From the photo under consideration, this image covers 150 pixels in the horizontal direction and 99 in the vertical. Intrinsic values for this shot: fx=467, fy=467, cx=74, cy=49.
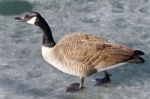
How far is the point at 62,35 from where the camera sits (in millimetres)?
7191

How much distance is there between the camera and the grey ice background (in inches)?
235

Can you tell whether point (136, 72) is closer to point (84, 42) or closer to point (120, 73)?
point (120, 73)

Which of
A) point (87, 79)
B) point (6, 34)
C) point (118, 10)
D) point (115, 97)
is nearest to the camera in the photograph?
point (115, 97)

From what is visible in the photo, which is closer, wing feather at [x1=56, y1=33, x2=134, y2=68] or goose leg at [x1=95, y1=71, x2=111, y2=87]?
wing feather at [x1=56, y1=33, x2=134, y2=68]

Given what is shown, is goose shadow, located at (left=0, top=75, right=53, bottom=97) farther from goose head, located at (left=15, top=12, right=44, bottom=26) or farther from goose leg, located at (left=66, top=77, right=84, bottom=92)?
goose head, located at (left=15, top=12, right=44, bottom=26)

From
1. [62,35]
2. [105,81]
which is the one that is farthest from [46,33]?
[62,35]

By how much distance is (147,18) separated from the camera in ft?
24.9

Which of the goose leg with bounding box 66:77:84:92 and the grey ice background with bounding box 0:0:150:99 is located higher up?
the grey ice background with bounding box 0:0:150:99

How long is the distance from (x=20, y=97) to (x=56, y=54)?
0.71m

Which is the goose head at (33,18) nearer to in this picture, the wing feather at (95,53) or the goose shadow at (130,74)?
the wing feather at (95,53)

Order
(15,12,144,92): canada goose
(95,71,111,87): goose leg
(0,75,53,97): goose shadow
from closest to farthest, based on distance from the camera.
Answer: (15,12,144,92): canada goose < (0,75,53,97): goose shadow < (95,71,111,87): goose leg

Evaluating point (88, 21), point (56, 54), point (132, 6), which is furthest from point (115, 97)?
point (132, 6)

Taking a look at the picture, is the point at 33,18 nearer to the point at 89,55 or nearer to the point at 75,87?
the point at 89,55

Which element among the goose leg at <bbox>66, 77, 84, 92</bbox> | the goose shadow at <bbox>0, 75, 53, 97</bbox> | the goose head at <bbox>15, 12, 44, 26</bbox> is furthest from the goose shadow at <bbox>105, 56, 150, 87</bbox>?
the goose head at <bbox>15, 12, 44, 26</bbox>
